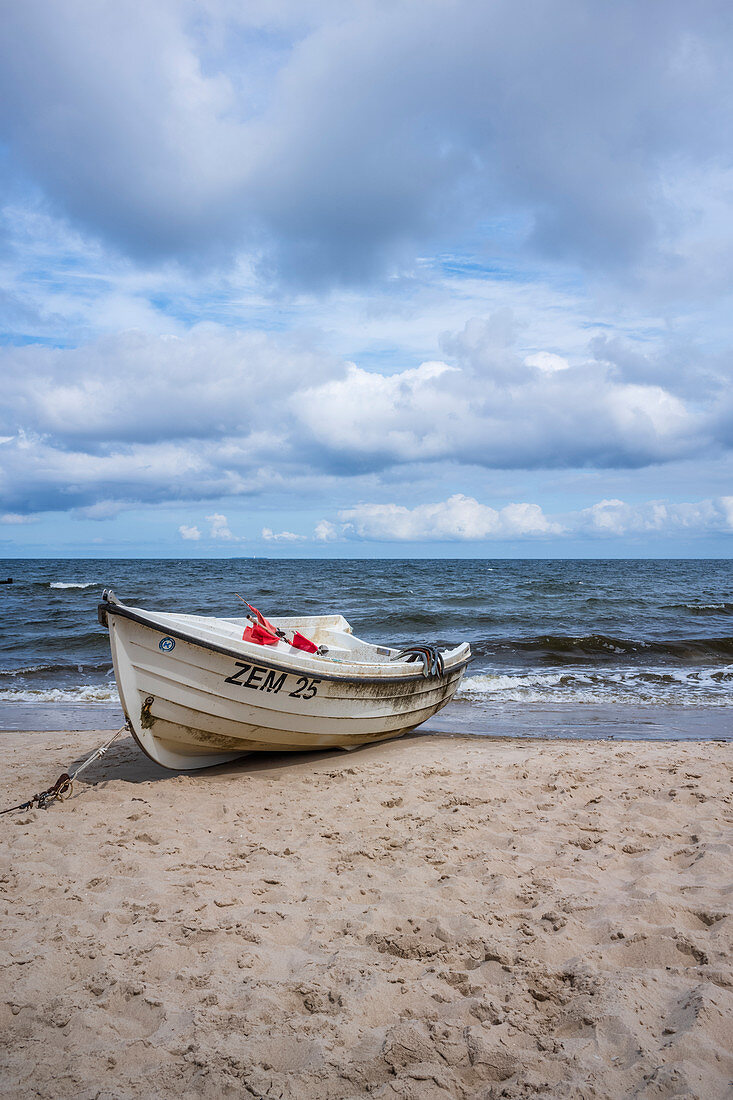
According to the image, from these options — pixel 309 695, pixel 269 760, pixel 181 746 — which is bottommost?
pixel 269 760

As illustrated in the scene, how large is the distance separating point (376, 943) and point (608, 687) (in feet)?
31.5

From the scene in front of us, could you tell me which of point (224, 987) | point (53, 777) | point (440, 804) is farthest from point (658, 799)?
point (53, 777)

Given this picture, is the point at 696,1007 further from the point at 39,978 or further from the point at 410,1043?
the point at 39,978

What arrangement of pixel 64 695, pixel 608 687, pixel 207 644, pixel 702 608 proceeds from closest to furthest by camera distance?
pixel 207 644 < pixel 64 695 < pixel 608 687 < pixel 702 608

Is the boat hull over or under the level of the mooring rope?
over

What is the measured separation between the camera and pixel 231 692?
20.8 feet

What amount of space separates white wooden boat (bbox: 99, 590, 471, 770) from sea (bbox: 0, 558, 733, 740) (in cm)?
212

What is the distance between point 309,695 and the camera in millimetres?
6887

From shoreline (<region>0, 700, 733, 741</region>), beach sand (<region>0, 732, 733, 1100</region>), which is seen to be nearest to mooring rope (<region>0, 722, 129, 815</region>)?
beach sand (<region>0, 732, 733, 1100</region>)

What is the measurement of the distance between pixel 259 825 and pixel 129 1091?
2.90 metres

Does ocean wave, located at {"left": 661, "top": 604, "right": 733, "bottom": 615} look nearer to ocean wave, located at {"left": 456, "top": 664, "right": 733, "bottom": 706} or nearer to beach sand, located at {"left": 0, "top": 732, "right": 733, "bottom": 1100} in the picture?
ocean wave, located at {"left": 456, "top": 664, "right": 733, "bottom": 706}

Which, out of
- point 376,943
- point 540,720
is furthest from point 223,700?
point 540,720

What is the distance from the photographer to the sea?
9.80 m

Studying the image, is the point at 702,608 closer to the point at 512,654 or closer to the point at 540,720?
the point at 512,654
